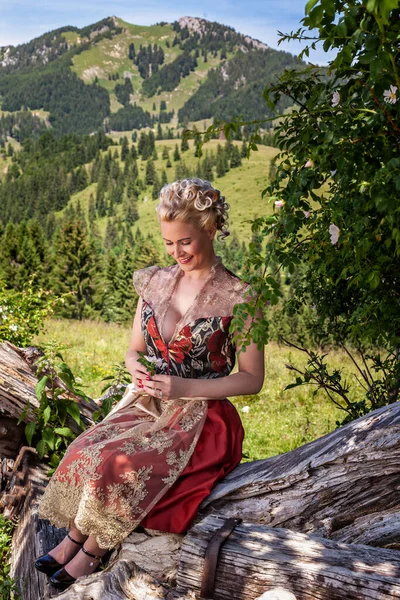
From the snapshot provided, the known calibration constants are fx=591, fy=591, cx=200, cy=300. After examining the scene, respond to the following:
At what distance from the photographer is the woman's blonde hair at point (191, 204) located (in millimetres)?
3172

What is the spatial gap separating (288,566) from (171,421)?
110cm

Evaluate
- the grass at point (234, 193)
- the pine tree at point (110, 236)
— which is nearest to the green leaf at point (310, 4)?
the pine tree at point (110, 236)

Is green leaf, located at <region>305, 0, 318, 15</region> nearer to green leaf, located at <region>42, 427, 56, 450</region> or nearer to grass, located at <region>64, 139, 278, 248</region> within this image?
green leaf, located at <region>42, 427, 56, 450</region>

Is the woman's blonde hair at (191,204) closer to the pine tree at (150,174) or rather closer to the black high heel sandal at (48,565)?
the black high heel sandal at (48,565)

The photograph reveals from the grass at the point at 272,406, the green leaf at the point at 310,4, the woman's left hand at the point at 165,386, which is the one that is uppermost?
the green leaf at the point at 310,4

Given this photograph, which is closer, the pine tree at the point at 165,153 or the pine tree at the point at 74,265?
the pine tree at the point at 74,265

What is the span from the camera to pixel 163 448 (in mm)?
3133

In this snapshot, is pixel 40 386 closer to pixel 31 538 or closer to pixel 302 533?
pixel 31 538

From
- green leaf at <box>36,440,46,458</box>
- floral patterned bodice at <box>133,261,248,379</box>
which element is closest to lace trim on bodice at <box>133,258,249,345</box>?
floral patterned bodice at <box>133,261,248,379</box>

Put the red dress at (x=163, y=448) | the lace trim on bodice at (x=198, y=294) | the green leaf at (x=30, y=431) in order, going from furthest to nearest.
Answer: the green leaf at (x=30, y=431), the lace trim on bodice at (x=198, y=294), the red dress at (x=163, y=448)

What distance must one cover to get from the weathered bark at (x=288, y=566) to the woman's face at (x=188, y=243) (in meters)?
1.43

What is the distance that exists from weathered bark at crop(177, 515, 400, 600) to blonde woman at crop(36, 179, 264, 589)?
1.39 ft

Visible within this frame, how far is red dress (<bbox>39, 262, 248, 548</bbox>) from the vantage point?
9.92 ft

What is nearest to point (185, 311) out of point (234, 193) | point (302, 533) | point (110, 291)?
point (302, 533)
